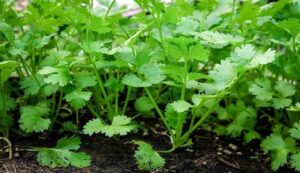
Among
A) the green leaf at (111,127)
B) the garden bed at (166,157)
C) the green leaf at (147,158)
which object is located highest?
the green leaf at (111,127)

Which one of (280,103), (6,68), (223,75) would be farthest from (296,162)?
(6,68)

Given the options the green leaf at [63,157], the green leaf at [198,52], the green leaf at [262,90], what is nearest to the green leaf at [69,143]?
the green leaf at [63,157]

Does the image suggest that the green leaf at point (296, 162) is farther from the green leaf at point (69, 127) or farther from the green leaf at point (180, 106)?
the green leaf at point (69, 127)

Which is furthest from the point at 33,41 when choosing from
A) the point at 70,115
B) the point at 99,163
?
the point at 99,163

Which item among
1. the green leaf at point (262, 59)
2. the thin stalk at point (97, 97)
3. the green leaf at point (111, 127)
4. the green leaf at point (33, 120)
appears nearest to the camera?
the green leaf at point (262, 59)

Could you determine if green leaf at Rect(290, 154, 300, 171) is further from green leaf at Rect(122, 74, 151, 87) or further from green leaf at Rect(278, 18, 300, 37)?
green leaf at Rect(122, 74, 151, 87)

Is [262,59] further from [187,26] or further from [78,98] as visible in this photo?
[78,98]

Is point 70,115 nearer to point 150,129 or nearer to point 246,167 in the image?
point 150,129
